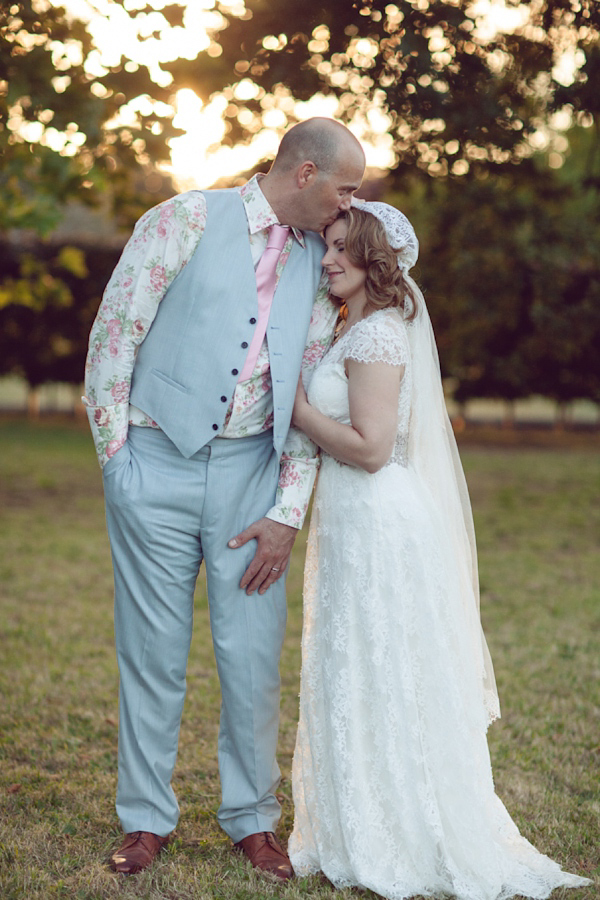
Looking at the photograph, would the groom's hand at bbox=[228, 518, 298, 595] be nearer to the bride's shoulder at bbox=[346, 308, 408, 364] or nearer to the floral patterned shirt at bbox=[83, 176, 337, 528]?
the floral patterned shirt at bbox=[83, 176, 337, 528]

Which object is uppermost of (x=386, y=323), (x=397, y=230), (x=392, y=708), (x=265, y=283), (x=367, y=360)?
(x=397, y=230)

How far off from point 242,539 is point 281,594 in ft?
0.87

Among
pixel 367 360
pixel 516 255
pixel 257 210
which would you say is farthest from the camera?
pixel 516 255

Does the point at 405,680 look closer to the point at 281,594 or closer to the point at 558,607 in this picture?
the point at 281,594

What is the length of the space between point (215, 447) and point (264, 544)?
359 millimetres

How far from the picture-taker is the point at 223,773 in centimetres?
303

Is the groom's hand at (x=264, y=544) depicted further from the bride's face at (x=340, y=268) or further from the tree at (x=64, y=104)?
the tree at (x=64, y=104)

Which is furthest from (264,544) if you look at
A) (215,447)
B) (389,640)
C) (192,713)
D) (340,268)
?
(192,713)

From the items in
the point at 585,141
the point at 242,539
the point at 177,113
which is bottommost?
the point at 242,539

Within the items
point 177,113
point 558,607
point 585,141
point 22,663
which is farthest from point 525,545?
point 585,141

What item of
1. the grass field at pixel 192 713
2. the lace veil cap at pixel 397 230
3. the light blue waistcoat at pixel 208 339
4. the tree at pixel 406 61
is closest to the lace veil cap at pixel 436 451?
the lace veil cap at pixel 397 230

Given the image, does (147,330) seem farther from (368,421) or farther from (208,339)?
(368,421)

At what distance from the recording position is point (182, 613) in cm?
299

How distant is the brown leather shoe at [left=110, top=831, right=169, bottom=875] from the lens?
288 cm
